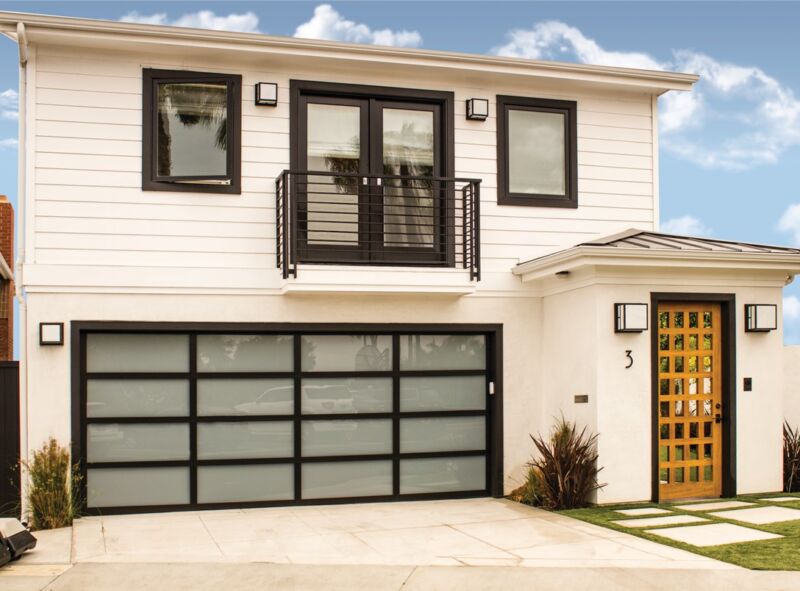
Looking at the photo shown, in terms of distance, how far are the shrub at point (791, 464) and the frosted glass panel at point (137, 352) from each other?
760 cm

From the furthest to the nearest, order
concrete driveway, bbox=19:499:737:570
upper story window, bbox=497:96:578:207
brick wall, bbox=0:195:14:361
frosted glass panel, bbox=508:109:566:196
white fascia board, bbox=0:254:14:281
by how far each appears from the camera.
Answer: brick wall, bbox=0:195:14:361
white fascia board, bbox=0:254:14:281
frosted glass panel, bbox=508:109:566:196
upper story window, bbox=497:96:578:207
concrete driveway, bbox=19:499:737:570

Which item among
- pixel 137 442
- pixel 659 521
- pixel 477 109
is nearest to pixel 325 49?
pixel 477 109

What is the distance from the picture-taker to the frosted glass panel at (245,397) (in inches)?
415

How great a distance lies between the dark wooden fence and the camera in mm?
9992

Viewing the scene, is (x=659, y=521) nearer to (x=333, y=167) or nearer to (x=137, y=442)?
(x=333, y=167)

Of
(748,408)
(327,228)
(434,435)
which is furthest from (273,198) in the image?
(748,408)

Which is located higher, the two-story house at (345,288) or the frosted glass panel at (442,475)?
the two-story house at (345,288)

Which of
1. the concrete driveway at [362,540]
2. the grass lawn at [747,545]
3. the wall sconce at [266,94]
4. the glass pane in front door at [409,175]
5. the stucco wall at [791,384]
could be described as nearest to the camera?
the grass lawn at [747,545]

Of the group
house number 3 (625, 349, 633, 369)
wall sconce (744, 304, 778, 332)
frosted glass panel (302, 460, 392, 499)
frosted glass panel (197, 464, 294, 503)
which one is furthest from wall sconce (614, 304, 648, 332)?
frosted glass panel (197, 464, 294, 503)

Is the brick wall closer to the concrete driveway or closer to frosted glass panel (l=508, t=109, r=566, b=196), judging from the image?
the concrete driveway

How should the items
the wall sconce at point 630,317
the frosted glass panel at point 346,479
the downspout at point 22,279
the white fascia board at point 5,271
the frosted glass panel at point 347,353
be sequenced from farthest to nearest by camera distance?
the white fascia board at point 5,271, the frosted glass panel at point 347,353, the frosted glass panel at point 346,479, the wall sconce at point 630,317, the downspout at point 22,279

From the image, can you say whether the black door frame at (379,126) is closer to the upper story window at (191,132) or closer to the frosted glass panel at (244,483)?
the upper story window at (191,132)

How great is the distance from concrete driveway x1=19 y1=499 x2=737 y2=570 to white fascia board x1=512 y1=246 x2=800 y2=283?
2.85m

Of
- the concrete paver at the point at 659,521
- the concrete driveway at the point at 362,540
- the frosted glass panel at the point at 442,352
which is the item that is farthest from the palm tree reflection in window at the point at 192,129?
the concrete paver at the point at 659,521
